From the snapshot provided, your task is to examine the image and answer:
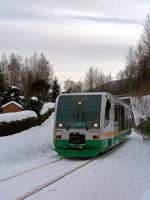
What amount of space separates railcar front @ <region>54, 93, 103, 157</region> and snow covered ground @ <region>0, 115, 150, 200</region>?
66 centimetres

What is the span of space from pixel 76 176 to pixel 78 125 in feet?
20.1

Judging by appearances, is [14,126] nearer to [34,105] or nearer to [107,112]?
[107,112]

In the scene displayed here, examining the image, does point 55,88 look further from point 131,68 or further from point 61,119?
point 61,119

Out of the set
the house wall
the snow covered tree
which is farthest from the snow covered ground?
the house wall

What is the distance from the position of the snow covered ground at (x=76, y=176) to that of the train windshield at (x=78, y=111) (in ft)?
5.46

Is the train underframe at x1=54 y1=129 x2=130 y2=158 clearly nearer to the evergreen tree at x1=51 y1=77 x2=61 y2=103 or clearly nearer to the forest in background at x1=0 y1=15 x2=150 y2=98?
the forest in background at x1=0 y1=15 x2=150 y2=98

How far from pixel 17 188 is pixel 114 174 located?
3820 millimetres

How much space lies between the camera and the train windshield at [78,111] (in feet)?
68.2

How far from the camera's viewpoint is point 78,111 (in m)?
21.2

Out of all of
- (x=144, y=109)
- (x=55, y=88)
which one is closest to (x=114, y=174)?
(x=144, y=109)

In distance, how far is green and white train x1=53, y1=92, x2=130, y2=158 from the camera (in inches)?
804

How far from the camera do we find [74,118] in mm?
21031

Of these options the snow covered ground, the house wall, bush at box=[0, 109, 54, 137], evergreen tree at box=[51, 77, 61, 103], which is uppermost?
evergreen tree at box=[51, 77, 61, 103]

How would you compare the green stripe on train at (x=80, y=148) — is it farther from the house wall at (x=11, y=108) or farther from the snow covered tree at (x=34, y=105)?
the house wall at (x=11, y=108)
